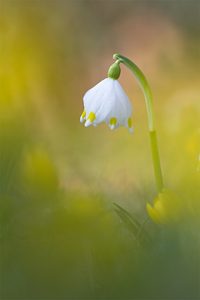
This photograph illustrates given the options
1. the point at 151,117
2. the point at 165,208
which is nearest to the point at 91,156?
the point at 151,117

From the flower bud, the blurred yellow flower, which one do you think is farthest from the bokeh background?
the flower bud

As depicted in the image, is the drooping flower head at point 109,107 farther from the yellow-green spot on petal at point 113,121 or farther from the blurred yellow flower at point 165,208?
the blurred yellow flower at point 165,208

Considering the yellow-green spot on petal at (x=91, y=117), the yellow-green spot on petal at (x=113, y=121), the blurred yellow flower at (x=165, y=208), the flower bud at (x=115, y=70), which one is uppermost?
the flower bud at (x=115, y=70)

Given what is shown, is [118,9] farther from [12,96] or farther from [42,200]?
[42,200]

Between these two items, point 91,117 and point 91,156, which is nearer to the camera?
point 91,117

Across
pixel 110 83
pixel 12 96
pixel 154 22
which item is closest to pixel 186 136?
pixel 110 83

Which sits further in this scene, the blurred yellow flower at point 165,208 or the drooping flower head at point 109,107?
the drooping flower head at point 109,107

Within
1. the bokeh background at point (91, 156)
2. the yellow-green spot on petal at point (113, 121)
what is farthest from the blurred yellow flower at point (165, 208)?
the yellow-green spot on petal at point (113, 121)

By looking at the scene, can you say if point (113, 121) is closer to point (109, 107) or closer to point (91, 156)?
point (109, 107)
